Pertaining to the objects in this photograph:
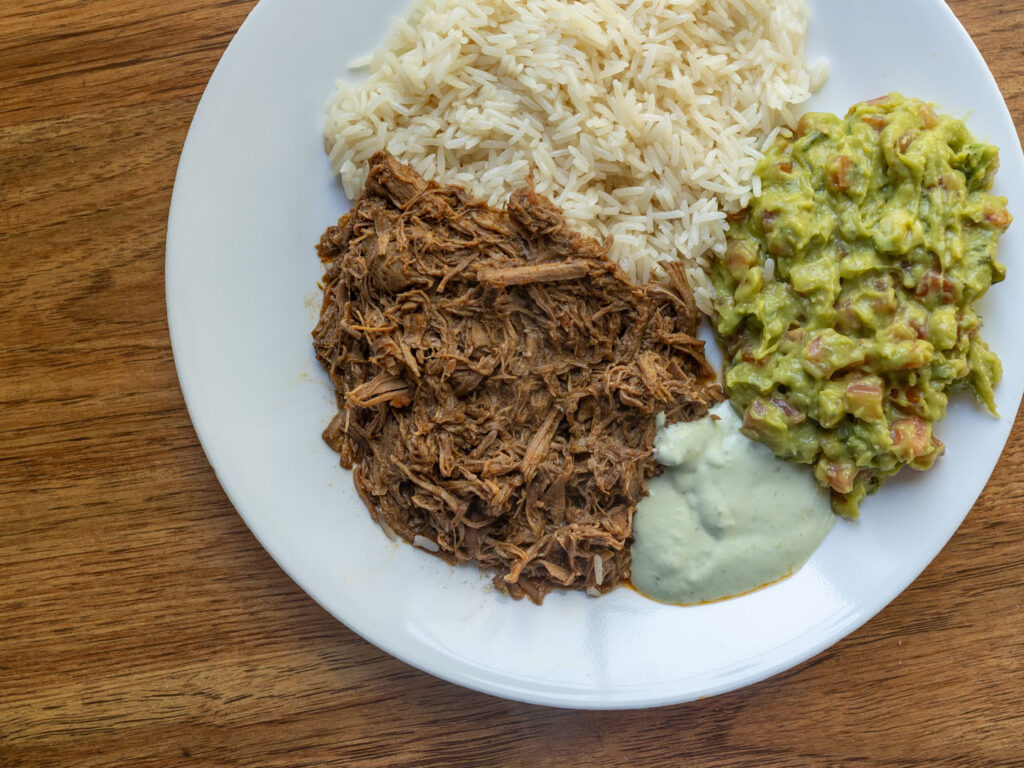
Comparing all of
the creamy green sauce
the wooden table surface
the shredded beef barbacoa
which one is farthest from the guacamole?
the wooden table surface

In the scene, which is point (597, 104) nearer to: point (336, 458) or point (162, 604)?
point (336, 458)

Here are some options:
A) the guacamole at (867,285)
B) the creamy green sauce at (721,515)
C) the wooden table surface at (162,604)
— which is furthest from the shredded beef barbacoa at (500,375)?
the wooden table surface at (162,604)

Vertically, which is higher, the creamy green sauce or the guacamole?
the guacamole

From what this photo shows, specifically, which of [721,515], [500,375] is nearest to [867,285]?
[721,515]

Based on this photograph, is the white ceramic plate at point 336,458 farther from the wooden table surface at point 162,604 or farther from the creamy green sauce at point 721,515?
the wooden table surface at point 162,604

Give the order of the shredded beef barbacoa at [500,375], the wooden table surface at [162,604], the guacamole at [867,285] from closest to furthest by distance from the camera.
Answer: the guacamole at [867,285] → the shredded beef barbacoa at [500,375] → the wooden table surface at [162,604]

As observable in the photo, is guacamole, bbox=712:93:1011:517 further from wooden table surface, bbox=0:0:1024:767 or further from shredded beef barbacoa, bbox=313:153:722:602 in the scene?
wooden table surface, bbox=0:0:1024:767

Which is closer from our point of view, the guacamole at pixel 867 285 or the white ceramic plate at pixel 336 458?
the guacamole at pixel 867 285
